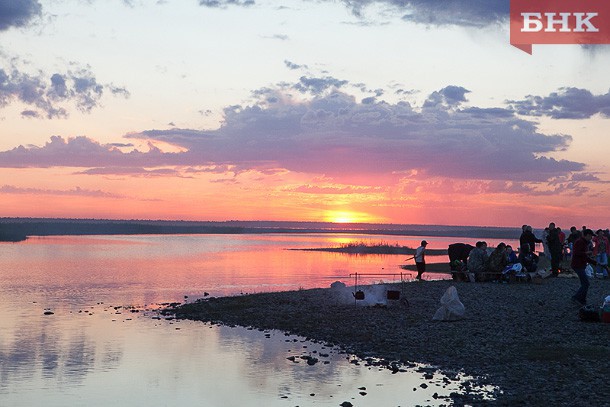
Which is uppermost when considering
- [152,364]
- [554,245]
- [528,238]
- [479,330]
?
[528,238]

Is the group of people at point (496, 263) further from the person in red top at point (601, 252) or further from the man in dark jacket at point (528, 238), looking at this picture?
the person in red top at point (601, 252)

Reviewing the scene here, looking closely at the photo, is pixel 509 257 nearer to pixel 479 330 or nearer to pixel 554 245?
pixel 554 245

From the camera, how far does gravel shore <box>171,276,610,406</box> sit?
50.1 feet

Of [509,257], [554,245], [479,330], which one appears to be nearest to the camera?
[479,330]

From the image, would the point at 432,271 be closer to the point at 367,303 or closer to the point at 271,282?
the point at 271,282

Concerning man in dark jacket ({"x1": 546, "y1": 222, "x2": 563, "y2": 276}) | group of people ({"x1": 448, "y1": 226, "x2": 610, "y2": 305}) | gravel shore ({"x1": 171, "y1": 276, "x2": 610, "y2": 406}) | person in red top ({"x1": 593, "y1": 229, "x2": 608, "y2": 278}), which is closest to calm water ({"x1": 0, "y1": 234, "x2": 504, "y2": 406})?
gravel shore ({"x1": 171, "y1": 276, "x2": 610, "y2": 406})

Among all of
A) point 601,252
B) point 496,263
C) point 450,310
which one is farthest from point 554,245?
point 450,310

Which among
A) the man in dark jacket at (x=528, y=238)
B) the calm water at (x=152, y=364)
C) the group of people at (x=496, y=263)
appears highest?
the man in dark jacket at (x=528, y=238)

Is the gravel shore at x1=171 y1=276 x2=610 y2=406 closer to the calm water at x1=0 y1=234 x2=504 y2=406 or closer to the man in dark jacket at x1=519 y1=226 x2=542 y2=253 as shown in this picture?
the calm water at x1=0 y1=234 x2=504 y2=406

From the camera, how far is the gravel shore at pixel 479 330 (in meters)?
15.3

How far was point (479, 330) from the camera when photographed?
21.4 meters

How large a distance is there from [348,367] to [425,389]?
2969 mm

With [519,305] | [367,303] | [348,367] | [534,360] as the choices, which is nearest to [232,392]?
[348,367]

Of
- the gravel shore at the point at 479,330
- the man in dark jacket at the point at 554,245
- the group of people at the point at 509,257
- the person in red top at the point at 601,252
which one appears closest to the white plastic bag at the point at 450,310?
the gravel shore at the point at 479,330
